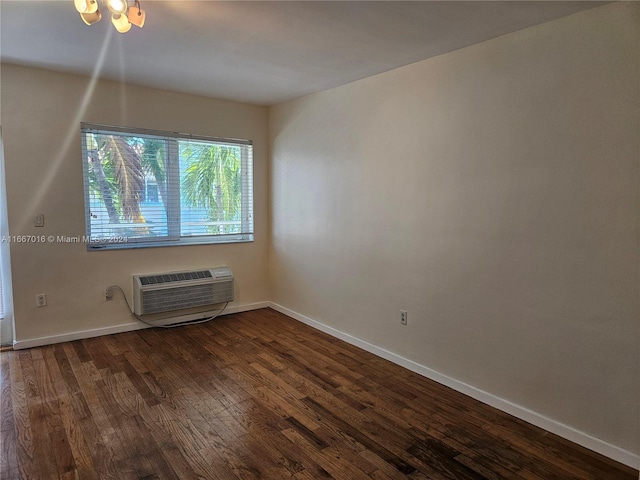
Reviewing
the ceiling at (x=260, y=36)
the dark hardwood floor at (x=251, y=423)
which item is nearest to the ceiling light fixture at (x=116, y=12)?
the ceiling at (x=260, y=36)

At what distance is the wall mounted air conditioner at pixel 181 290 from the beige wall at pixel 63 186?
0.40 ft

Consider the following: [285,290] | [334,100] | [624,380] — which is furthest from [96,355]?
[624,380]

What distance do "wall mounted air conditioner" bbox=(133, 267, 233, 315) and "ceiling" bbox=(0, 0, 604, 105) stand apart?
1.93 metres

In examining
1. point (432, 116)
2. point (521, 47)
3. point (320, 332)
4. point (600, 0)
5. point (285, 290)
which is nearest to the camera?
point (600, 0)

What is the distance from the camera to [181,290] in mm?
4105

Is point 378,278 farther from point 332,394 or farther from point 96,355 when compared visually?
point 96,355

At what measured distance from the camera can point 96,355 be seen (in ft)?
10.9

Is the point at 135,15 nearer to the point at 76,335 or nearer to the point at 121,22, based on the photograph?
the point at 121,22

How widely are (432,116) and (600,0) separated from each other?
3.64 ft

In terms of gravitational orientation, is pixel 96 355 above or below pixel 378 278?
below

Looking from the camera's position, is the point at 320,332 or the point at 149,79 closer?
the point at 149,79

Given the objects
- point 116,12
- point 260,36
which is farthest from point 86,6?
point 260,36

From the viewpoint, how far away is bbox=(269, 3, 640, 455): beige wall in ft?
6.63

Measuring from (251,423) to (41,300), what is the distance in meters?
2.43
